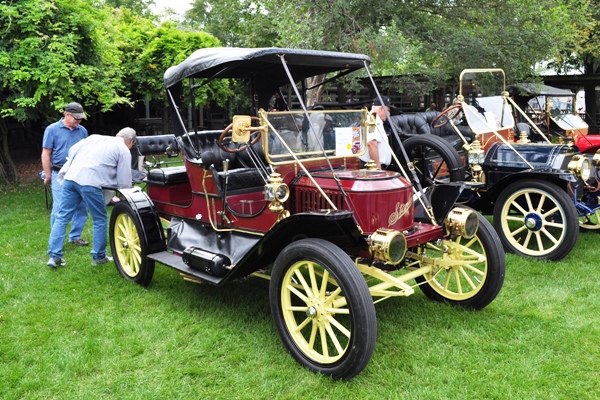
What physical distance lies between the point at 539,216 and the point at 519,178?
460 mm

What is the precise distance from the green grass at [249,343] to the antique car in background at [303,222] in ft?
0.78

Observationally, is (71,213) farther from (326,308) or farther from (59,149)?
(326,308)

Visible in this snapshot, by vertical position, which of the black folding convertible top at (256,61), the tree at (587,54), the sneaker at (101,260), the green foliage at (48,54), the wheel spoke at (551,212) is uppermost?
the tree at (587,54)

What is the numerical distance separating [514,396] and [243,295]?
2350mm

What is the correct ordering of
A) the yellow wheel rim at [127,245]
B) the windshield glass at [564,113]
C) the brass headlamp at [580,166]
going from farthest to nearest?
the windshield glass at [564,113] → the brass headlamp at [580,166] → the yellow wheel rim at [127,245]

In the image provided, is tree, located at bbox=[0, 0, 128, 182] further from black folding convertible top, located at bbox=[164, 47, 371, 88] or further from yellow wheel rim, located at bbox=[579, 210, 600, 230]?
yellow wheel rim, located at bbox=[579, 210, 600, 230]

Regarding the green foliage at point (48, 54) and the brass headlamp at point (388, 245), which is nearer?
the brass headlamp at point (388, 245)

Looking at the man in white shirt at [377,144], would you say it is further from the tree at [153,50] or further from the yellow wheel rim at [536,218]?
the tree at [153,50]

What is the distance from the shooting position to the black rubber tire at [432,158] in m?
5.84

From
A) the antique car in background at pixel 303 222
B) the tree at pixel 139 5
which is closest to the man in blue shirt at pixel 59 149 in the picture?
the antique car in background at pixel 303 222

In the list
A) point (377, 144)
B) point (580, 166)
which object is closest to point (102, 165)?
point (377, 144)

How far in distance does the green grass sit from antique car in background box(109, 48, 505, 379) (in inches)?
9.3

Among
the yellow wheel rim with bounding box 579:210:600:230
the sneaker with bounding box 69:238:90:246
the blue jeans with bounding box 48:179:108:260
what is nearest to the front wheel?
the blue jeans with bounding box 48:179:108:260

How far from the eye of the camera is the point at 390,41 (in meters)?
9.00
